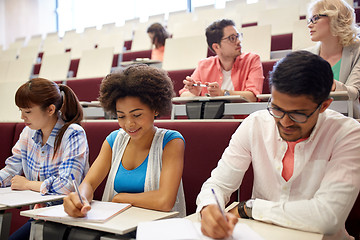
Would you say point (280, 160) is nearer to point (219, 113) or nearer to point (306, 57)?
point (306, 57)

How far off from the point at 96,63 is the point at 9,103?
69cm

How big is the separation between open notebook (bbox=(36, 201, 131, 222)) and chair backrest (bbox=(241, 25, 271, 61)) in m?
1.50

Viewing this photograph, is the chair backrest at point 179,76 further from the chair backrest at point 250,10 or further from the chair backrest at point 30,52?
the chair backrest at point 30,52

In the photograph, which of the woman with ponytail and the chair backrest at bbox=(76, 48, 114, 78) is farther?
the chair backrest at bbox=(76, 48, 114, 78)

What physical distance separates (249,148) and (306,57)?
0.24m

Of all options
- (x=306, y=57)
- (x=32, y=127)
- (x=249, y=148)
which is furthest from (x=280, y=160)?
(x=32, y=127)

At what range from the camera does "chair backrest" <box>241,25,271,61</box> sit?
202 cm

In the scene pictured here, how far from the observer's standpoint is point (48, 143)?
1.08m

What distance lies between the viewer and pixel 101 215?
685mm

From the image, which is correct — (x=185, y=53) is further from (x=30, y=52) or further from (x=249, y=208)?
(x=30, y=52)

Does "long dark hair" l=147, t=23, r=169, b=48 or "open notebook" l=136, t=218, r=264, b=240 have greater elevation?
"long dark hair" l=147, t=23, r=169, b=48

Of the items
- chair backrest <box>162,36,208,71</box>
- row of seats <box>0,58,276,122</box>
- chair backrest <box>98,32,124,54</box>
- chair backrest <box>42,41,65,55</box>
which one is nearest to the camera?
row of seats <box>0,58,276,122</box>

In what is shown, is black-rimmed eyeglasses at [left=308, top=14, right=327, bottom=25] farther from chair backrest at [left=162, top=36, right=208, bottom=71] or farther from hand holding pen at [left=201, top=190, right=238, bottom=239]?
hand holding pen at [left=201, top=190, right=238, bottom=239]

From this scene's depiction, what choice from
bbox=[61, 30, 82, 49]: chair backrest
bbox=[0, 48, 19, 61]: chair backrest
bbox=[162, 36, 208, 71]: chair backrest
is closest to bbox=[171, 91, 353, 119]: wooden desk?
bbox=[162, 36, 208, 71]: chair backrest
